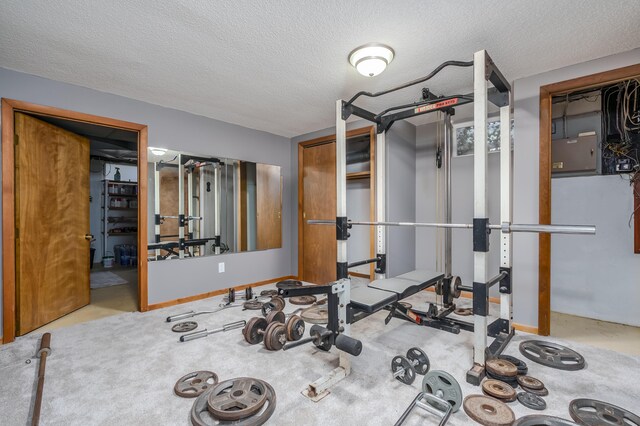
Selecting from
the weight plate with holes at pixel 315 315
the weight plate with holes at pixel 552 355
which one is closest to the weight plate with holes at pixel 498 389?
the weight plate with holes at pixel 552 355

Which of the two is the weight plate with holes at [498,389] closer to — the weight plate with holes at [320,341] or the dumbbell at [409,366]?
the dumbbell at [409,366]

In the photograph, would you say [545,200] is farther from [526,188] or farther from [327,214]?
[327,214]

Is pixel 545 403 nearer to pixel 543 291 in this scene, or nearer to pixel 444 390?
pixel 444 390

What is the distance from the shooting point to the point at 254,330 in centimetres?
243

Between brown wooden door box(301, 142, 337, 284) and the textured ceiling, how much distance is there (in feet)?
4.90

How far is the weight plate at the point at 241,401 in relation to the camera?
153 centimetres

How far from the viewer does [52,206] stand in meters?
3.06

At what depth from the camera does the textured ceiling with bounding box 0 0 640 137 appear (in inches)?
71.5

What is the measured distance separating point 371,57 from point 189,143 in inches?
98.0

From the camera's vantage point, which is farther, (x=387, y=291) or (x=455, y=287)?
(x=455, y=287)

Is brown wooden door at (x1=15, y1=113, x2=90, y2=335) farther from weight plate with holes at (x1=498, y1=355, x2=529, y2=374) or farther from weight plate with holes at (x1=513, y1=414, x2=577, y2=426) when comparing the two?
weight plate with holes at (x1=498, y1=355, x2=529, y2=374)

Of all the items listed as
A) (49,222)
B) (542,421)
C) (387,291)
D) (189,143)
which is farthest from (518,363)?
(49,222)

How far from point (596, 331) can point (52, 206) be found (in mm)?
5454

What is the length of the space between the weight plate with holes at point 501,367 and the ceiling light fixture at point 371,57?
2286mm
